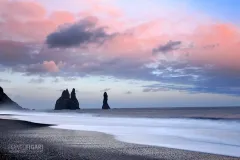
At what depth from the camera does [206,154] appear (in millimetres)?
16359

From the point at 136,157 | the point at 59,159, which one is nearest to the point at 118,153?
the point at 136,157

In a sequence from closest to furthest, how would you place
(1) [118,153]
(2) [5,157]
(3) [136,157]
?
(2) [5,157] → (3) [136,157] → (1) [118,153]

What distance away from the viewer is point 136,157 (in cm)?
1490

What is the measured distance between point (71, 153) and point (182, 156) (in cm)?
541

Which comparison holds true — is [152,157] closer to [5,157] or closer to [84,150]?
[84,150]

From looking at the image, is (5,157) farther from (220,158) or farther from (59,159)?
(220,158)

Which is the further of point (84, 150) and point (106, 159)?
point (84, 150)

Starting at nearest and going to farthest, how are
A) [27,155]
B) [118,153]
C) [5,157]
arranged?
[5,157]
[27,155]
[118,153]

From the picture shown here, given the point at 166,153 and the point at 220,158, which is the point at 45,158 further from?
the point at 220,158

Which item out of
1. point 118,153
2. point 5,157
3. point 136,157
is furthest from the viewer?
point 118,153

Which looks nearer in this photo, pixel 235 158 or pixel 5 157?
pixel 5 157

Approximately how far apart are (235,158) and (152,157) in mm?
4025

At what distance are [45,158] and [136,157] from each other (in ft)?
13.8

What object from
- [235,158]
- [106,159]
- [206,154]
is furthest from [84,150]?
[235,158]
